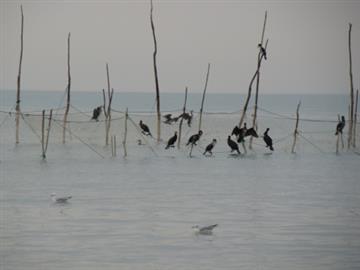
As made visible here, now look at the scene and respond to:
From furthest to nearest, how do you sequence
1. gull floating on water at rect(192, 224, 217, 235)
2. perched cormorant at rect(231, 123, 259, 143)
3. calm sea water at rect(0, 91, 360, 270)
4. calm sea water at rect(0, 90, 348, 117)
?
calm sea water at rect(0, 90, 348, 117), perched cormorant at rect(231, 123, 259, 143), gull floating on water at rect(192, 224, 217, 235), calm sea water at rect(0, 91, 360, 270)

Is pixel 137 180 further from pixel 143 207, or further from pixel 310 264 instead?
pixel 310 264

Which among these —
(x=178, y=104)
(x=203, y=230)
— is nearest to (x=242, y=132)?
(x=203, y=230)

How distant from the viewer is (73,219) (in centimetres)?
1144

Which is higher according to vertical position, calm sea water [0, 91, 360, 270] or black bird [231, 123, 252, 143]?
black bird [231, 123, 252, 143]

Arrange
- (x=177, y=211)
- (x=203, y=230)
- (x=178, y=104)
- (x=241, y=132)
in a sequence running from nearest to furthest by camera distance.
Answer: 1. (x=203, y=230)
2. (x=177, y=211)
3. (x=241, y=132)
4. (x=178, y=104)

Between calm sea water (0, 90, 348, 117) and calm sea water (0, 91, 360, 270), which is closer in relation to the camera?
calm sea water (0, 91, 360, 270)

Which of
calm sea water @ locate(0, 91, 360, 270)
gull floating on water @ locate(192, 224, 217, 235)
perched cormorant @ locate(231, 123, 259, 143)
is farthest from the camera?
perched cormorant @ locate(231, 123, 259, 143)

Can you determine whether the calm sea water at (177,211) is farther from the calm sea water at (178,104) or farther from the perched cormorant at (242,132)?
the calm sea water at (178,104)

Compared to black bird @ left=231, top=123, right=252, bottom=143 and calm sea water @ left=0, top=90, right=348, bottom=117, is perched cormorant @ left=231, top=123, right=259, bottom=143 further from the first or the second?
calm sea water @ left=0, top=90, right=348, bottom=117

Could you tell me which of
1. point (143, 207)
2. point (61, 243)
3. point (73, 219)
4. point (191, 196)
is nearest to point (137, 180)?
point (191, 196)

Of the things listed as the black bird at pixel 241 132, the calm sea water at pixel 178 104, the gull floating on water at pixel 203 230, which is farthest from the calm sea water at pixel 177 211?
the calm sea water at pixel 178 104

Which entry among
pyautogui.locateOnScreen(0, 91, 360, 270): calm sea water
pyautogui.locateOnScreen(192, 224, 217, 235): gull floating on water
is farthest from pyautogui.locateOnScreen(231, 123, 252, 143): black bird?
pyautogui.locateOnScreen(192, 224, 217, 235): gull floating on water

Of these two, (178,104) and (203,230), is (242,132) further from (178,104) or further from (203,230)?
(178,104)

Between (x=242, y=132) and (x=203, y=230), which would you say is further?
(x=242, y=132)
